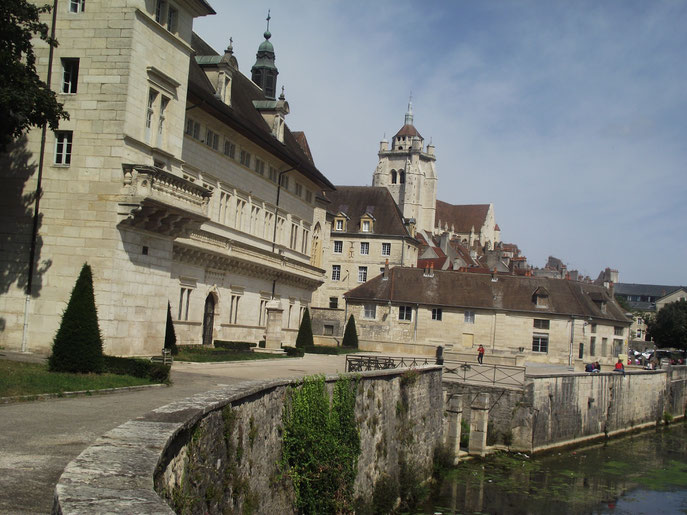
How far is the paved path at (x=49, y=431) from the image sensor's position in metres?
6.78

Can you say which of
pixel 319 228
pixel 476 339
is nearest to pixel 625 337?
pixel 476 339

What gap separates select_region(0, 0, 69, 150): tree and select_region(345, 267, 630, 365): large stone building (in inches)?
1512

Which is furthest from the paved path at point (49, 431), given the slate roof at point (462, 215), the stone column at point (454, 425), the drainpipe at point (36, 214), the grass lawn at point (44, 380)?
the slate roof at point (462, 215)

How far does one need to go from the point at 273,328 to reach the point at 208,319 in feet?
10.9

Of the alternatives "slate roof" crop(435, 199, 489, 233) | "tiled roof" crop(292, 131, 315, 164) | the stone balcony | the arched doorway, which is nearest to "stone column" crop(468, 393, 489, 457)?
the stone balcony

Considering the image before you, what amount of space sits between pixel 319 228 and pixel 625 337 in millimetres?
29211

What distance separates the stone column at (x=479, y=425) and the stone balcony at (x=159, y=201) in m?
11.9

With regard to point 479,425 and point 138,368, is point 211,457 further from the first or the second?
point 479,425

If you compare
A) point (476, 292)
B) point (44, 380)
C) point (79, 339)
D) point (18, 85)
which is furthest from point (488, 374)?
point (476, 292)

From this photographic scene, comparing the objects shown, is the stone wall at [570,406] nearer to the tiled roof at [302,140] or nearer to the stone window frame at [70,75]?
the stone window frame at [70,75]

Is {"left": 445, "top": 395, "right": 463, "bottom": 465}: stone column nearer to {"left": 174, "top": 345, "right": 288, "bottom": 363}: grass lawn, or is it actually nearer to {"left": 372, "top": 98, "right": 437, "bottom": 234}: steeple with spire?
{"left": 174, "top": 345, "right": 288, "bottom": 363}: grass lawn

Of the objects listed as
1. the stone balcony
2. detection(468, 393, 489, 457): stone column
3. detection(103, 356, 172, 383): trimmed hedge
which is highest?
the stone balcony

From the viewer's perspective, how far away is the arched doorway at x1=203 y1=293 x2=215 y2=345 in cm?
3359

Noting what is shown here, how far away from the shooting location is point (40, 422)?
34.6ft
